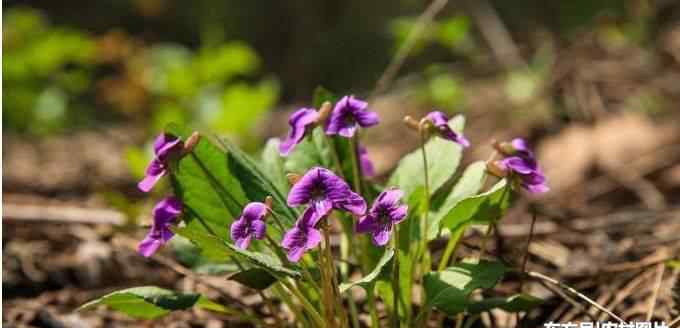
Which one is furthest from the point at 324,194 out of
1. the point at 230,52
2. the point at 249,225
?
the point at 230,52

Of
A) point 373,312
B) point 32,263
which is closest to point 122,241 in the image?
point 32,263

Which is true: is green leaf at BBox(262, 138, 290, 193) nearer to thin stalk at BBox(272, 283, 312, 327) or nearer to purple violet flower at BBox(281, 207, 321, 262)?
thin stalk at BBox(272, 283, 312, 327)

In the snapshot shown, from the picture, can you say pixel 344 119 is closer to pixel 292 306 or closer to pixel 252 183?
pixel 252 183

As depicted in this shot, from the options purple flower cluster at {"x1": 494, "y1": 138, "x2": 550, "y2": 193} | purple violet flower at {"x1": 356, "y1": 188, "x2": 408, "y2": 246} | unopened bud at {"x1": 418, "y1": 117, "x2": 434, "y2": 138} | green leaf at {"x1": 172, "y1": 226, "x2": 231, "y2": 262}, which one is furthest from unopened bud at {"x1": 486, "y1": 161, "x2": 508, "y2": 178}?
green leaf at {"x1": 172, "y1": 226, "x2": 231, "y2": 262}

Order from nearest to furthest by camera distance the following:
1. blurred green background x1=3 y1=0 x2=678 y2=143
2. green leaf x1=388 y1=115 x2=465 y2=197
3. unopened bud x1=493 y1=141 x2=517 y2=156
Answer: unopened bud x1=493 y1=141 x2=517 y2=156 < green leaf x1=388 y1=115 x2=465 y2=197 < blurred green background x1=3 y1=0 x2=678 y2=143

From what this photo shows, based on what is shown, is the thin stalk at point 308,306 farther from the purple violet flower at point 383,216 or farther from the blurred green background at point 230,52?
the blurred green background at point 230,52

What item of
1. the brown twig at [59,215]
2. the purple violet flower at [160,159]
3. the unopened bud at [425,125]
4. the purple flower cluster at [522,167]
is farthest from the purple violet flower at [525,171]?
the brown twig at [59,215]
